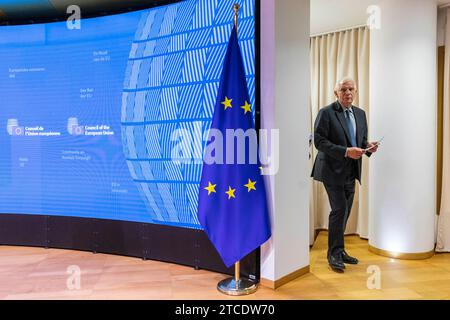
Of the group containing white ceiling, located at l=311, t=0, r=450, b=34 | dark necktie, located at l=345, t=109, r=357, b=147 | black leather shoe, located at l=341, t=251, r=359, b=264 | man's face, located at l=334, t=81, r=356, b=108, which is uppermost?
white ceiling, located at l=311, t=0, r=450, b=34

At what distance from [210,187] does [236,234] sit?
38 cm

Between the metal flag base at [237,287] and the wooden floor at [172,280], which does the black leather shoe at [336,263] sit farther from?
the metal flag base at [237,287]

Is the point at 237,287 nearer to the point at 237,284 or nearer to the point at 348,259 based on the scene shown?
the point at 237,284

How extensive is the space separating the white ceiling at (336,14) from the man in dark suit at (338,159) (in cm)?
88

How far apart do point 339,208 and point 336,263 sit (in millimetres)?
468

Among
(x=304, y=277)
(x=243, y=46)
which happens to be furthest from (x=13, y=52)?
(x=304, y=277)

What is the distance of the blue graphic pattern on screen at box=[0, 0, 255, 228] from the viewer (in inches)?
116

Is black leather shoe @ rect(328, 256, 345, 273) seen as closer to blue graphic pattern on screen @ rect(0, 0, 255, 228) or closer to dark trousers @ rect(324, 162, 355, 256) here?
dark trousers @ rect(324, 162, 355, 256)

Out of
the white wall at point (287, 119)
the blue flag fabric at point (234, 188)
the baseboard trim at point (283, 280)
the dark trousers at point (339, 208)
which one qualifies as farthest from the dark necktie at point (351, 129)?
the baseboard trim at point (283, 280)

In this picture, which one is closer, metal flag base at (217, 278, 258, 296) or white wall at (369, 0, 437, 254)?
metal flag base at (217, 278, 258, 296)

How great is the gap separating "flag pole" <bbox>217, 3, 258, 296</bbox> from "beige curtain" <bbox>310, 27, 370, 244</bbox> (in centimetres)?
133

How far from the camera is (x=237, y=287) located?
102 inches

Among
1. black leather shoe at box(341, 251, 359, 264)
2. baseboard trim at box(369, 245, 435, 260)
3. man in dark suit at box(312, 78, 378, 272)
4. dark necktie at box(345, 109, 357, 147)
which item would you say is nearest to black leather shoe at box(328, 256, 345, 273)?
man in dark suit at box(312, 78, 378, 272)
